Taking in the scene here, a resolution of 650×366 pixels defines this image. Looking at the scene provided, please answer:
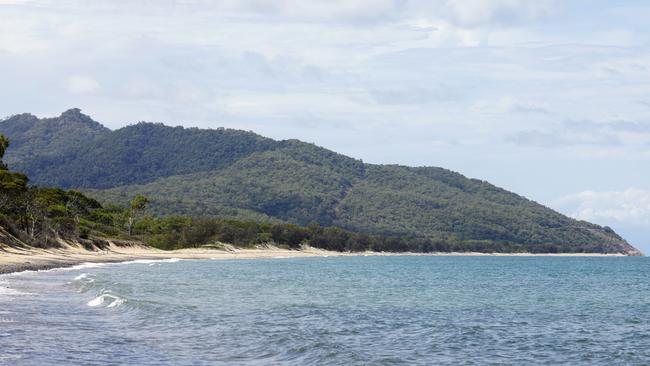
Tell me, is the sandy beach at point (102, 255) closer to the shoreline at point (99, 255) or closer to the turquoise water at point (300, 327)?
the shoreline at point (99, 255)

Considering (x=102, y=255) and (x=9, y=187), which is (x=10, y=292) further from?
(x=102, y=255)

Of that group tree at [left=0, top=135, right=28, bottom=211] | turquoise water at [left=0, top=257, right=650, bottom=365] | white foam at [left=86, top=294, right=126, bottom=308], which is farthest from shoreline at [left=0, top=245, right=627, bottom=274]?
white foam at [left=86, top=294, right=126, bottom=308]

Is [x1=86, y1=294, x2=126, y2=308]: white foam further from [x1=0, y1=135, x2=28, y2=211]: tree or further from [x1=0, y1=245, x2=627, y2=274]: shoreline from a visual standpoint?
[x1=0, y1=135, x2=28, y2=211]: tree

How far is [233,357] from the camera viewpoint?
23969 mm

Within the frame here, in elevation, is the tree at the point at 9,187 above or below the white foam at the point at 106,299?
above

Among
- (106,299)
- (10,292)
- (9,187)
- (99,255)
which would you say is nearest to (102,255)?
(99,255)

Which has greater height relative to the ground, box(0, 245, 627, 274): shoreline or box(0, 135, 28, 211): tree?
box(0, 135, 28, 211): tree

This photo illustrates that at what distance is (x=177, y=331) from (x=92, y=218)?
118 m

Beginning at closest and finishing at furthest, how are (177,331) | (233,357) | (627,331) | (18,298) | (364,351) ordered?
(233,357)
(364,351)
(177,331)
(627,331)
(18,298)

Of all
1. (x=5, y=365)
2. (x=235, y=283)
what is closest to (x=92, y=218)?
(x=235, y=283)

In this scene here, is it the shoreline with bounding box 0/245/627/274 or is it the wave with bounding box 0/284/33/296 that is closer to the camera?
the wave with bounding box 0/284/33/296

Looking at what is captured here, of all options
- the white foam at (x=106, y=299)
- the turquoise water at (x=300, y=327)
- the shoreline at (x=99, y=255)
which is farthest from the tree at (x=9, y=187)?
the white foam at (x=106, y=299)

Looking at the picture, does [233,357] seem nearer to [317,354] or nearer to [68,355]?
[317,354]

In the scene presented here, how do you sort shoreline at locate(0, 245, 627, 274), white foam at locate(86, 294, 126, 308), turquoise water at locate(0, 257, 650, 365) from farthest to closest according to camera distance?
shoreline at locate(0, 245, 627, 274) < white foam at locate(86, 294, 126, 308) < turquoise water at locate(0, 257, 650, 365)
